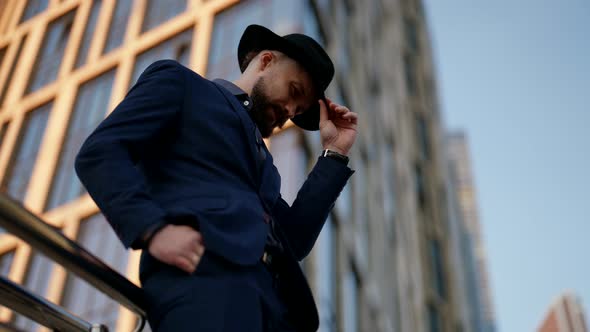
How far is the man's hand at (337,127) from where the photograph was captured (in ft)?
9.18

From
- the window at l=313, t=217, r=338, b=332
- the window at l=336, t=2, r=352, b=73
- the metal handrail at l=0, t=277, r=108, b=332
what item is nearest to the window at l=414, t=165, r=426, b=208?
the window at l=336, t=2, r=352, b=73

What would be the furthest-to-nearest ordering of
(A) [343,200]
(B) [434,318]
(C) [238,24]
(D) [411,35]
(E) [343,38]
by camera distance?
(D) [411,35]
(B) [434,318]
(E) [343,38]
(A) [343,200]
(C) [238,24]

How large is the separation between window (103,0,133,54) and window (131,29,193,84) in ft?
3.59

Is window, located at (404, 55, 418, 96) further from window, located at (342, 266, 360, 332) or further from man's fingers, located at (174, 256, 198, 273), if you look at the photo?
man's fingers, located at (174, 256, 198, 273)

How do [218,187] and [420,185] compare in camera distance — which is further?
[420,185]

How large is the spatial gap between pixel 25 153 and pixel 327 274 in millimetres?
6516

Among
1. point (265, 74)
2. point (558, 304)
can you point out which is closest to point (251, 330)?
point (265, 74)

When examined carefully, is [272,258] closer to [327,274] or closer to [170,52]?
[327,274]

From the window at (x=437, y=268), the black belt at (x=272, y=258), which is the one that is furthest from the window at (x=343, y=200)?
the window at (x=437, y=268)

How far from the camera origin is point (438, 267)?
118 feet

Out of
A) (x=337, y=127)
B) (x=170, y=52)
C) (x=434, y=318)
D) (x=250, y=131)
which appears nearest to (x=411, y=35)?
(x=434, y=318)

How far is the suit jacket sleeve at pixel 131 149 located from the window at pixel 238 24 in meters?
8.66

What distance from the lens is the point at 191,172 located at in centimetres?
216

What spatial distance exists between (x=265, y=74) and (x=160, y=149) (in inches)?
22.8
